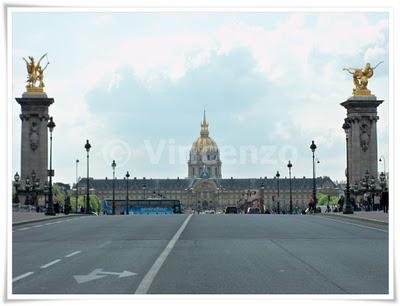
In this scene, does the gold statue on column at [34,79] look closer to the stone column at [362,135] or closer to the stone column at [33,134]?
the stone column at [33,134]

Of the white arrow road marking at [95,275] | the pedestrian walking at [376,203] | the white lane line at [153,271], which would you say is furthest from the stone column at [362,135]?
the white arrow road marking at [95,275]

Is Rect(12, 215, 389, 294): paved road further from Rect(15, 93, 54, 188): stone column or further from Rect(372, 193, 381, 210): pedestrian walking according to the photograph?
Rect(15, 93, 54, 188): stone column

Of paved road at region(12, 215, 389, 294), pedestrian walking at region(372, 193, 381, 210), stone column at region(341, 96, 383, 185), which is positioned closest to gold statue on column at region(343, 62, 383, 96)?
stone column at region(341, 96, 383, 185)

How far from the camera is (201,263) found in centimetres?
1864

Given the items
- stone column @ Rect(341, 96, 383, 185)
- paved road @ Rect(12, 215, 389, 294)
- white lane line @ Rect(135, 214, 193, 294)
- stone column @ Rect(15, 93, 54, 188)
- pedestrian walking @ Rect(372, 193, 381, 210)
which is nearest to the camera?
white lane line @ Rect(135, 214, 193, 294)

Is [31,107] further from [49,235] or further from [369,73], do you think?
[49,235]

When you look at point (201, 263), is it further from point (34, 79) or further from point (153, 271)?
point (34, 79)

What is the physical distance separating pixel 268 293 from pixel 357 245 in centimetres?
1181

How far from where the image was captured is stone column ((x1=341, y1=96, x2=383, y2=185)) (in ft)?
346

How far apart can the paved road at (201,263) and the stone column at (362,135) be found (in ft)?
251

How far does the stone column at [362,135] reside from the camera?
346ft

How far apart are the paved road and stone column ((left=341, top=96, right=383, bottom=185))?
76611mm

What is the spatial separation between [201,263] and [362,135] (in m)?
89.5

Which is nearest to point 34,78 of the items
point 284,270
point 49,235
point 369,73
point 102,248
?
point 369,73
